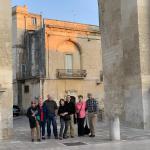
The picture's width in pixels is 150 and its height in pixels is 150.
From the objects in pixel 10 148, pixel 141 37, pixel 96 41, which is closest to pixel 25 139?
pixel 10 148

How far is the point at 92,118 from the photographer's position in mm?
16000

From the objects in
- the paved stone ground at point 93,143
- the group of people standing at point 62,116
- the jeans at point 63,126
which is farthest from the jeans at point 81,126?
the jeans at point 63,126

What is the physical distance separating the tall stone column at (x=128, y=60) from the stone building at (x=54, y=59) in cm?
1910

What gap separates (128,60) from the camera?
19.6 metres

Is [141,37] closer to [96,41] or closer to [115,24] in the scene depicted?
[115,24]

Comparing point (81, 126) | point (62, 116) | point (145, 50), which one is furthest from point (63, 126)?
point (145, 50)

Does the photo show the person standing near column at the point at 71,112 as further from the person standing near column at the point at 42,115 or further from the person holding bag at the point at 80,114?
the person standing near column at the point at 42,115

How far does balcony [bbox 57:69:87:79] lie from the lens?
136 ft

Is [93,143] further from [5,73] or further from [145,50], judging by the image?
[145,50]

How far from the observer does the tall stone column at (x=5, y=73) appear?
51.7 ft

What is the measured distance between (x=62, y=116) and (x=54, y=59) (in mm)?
25854

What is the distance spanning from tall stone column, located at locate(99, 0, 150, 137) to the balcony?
19258 mm

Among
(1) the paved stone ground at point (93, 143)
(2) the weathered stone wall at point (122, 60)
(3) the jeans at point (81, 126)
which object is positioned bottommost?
(1) the paved stone ground at point (93, 143)

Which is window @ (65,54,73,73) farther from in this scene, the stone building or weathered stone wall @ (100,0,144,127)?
weathered stone wall @ (100,0,144,127)
